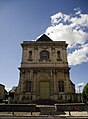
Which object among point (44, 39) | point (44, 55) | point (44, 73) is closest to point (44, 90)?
point (44, 73)

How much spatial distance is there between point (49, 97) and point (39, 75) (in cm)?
402

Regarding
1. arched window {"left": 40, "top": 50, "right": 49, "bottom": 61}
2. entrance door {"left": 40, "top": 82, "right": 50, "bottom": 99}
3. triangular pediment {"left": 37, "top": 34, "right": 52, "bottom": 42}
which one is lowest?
entrance door {"left": 40, "top": 82, "right": 50, "bottom": 99}

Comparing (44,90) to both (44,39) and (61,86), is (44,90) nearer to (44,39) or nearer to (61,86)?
(61,86)

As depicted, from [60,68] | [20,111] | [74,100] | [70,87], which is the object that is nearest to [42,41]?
[60,68]

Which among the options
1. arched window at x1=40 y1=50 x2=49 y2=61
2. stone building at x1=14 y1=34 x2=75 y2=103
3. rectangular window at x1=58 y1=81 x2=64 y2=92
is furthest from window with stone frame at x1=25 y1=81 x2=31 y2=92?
arched window at x1=40 y1=50 x2=49 y2=61

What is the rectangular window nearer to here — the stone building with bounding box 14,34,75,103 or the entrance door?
the stone building with bounding box 14,34,75,103

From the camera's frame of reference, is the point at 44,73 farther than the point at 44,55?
No

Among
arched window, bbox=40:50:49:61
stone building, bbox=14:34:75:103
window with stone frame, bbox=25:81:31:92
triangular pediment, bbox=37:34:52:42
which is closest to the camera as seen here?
stone building, bbox=14:34:75:103

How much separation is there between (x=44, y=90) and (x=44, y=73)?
2.87 metres

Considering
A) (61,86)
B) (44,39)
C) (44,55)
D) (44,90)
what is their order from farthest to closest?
(44,39), (44,55), (61,86), (44,90)

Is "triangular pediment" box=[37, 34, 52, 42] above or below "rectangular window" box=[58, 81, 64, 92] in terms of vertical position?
above

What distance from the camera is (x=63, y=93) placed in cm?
2789

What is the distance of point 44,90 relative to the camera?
2819 centimetres

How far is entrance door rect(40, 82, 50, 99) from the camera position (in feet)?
91.6
